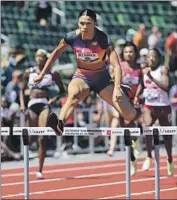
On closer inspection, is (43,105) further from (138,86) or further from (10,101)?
(10,101)

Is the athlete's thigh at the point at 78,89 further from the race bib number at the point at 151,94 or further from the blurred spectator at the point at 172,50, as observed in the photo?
the blurred spectator at the point at 172,50

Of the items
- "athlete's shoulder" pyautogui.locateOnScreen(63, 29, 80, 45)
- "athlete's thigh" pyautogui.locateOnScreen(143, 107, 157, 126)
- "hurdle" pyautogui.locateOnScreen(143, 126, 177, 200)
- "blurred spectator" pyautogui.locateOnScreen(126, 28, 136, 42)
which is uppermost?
"blurred spectator" pyautogui.locateOnScreen(126, 28, 136, 42)

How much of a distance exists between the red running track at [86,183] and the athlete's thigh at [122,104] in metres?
1.91

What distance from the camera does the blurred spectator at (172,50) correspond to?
60.8 ft

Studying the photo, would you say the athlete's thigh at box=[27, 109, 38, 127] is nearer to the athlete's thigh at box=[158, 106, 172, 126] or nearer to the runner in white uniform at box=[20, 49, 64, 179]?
the runner in white uniform at box=[20, 49, 64, 179]

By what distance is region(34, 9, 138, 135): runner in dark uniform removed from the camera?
9.08 metres

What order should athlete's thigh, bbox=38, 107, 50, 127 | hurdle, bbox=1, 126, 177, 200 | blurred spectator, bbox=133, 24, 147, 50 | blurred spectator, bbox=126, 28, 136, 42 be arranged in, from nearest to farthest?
hurdle, bbox=1, 126, 177, 200, athlete's thigh, bbox=38, 107, 50, 127, blurred spectator, bbox=133, 24, 147, 50, blurred spectator, bbox=126, 28, 136, 42

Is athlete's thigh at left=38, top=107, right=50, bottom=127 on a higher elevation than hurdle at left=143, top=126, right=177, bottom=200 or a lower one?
higher

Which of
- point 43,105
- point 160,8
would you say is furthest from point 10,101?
point 160,8

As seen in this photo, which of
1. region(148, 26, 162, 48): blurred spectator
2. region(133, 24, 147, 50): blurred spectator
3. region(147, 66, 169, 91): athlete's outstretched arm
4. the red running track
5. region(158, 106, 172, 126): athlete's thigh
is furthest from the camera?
region(148, 26, 162, 48): blurred spectator

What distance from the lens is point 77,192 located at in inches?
448

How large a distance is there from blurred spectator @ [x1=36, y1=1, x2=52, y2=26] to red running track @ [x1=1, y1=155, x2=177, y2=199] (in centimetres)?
628

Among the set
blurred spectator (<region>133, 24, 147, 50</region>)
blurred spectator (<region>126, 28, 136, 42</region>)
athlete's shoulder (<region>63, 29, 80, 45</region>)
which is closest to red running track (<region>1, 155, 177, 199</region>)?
athlete's shoulder (<region>63, 29, 80, 45</region>)

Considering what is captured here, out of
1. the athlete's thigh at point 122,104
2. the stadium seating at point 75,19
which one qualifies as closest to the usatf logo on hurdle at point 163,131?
the athlete's thigh at point 122,104
